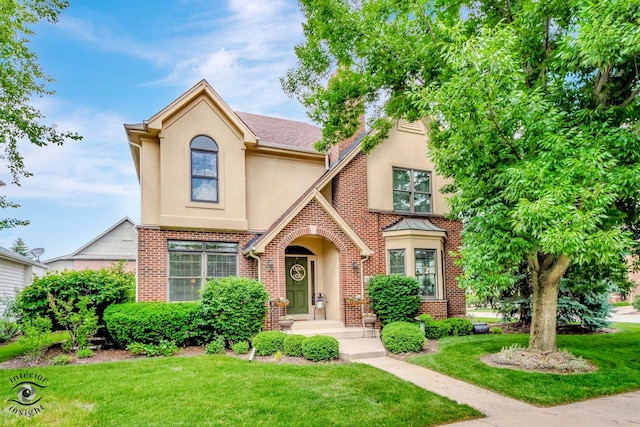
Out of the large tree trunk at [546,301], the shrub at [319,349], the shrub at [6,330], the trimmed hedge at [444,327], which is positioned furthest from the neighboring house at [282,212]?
the shrub at [6,330]

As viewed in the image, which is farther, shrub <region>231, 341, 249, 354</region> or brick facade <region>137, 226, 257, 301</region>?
brick facade <region>137, 226, 257, 301</region>

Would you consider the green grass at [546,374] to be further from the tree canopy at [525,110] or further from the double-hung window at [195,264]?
the double-hung window at [195,264]

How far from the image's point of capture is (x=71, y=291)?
34.1ft

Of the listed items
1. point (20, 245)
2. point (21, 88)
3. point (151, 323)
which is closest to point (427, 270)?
point (151, 323)

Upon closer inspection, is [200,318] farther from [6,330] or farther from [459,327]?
[6,330]

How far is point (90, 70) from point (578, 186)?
44.6ft

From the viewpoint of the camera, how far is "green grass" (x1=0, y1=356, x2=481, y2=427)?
5410 millimetres

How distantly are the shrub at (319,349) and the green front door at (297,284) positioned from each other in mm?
4061

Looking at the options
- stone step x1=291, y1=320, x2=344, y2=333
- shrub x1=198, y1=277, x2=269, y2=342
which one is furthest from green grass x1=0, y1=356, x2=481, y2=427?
stone step x1=291, y1=320, x2=344, y2=333

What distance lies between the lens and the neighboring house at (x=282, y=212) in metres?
12.0

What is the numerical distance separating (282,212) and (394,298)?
4685mm

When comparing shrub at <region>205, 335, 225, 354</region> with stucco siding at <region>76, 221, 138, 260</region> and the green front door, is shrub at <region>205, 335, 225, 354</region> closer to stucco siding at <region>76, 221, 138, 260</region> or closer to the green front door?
the green front door

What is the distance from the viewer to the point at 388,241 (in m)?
14.2

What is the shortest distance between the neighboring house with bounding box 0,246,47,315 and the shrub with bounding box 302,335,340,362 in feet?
46.3
